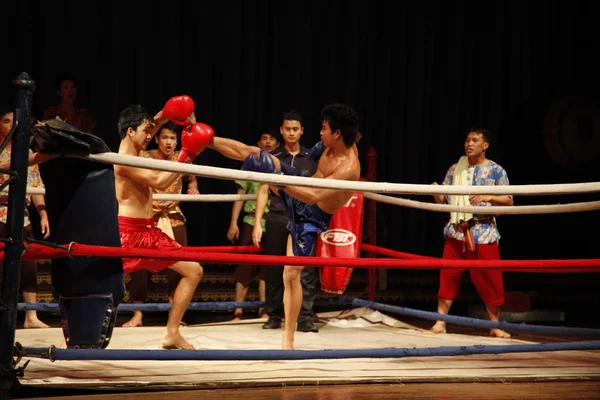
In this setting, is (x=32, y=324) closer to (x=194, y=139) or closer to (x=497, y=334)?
(x=194, y=139)

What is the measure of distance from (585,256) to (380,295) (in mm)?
2131

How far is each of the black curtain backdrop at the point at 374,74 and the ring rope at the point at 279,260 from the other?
3682 millimetres

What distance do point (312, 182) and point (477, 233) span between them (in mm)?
2536

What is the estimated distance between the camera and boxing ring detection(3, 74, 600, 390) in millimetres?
2561

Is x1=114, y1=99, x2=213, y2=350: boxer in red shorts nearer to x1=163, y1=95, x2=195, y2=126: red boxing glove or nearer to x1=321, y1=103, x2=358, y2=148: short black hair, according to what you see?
x1=163, y1=95, x2=195, y2=126: red boxing glove

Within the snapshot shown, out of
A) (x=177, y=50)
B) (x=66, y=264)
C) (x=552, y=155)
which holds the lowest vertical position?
(x=66, y=264)

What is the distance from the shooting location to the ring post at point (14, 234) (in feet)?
7.44

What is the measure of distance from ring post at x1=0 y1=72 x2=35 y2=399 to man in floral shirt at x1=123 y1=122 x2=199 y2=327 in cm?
261

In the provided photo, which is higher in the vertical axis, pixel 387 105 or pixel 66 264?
pixel 387 105

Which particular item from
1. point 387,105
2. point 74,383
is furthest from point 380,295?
point 74,383

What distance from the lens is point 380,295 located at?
673cm

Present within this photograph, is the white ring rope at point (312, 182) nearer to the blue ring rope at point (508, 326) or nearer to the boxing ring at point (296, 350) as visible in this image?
the boxing ring at point (296, 350)

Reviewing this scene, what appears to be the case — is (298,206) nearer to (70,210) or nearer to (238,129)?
(70,210)

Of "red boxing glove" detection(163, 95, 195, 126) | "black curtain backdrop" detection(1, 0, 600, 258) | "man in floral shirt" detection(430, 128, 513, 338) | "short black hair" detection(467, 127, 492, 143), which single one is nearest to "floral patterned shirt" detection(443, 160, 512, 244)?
"man in floral shirt" detection(430, 128, 513, 338)
